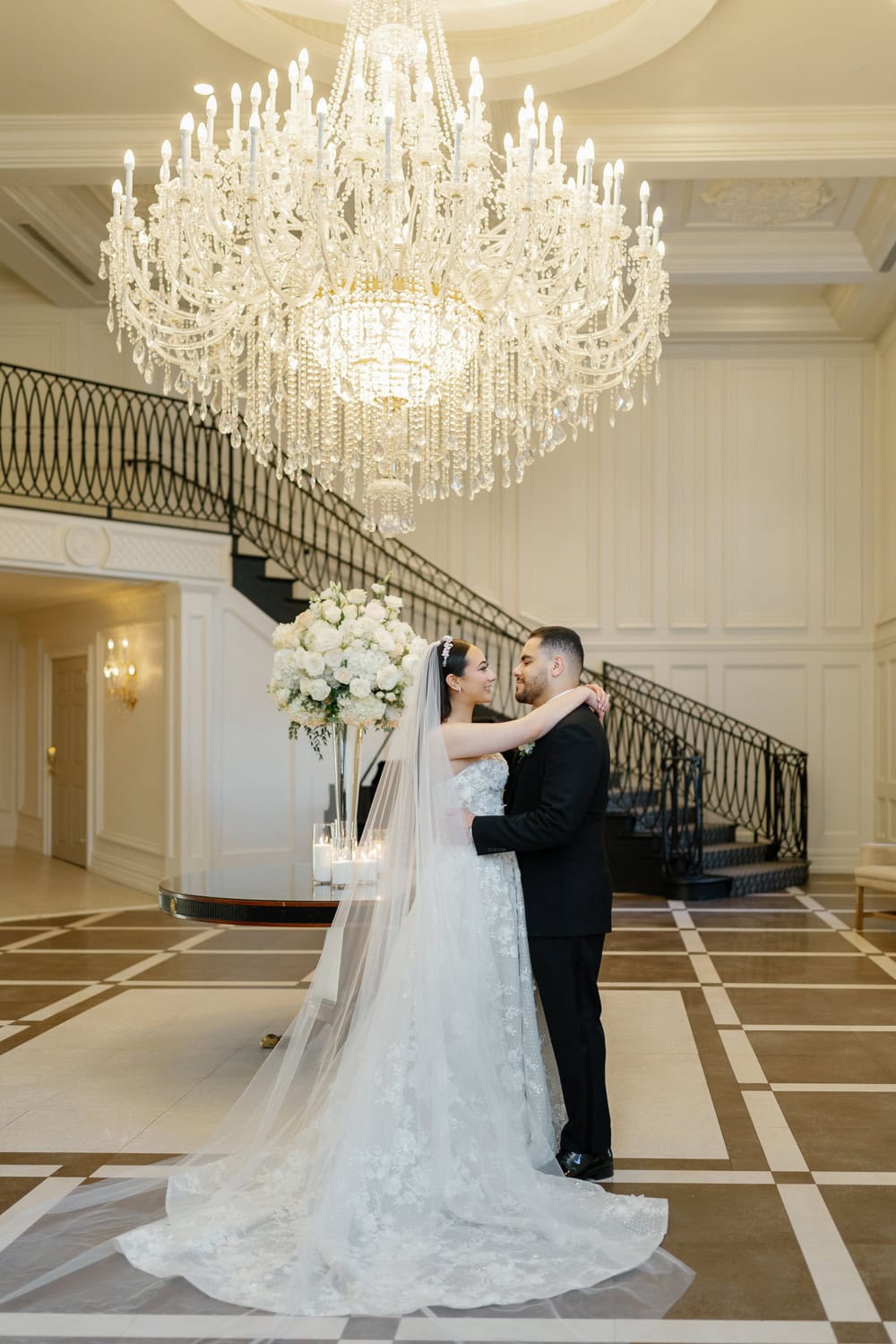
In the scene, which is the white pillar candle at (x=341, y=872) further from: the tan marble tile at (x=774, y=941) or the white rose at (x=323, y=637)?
the tan marble tile at (x=774, y=941)

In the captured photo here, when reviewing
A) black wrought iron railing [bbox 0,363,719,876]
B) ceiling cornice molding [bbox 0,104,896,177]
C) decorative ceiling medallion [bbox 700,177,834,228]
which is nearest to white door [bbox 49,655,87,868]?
black wrought iron railing [bbox 0,363,719,876]

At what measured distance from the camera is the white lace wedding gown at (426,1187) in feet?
9.44

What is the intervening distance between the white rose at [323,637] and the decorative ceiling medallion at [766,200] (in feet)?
20.7

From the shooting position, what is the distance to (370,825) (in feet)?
12.5

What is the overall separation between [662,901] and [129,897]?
14.6ft

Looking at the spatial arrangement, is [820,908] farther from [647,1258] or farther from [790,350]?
[647,1258]

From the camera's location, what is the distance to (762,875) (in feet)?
34.1

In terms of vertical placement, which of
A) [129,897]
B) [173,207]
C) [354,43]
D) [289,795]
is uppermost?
[354,43]

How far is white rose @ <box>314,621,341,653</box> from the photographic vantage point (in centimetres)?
470

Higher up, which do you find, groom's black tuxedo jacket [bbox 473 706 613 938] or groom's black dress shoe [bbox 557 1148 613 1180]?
groom's black tuxedo jacket [bbox 473 706 613 938]

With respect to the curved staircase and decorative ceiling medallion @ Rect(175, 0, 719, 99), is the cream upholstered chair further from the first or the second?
decorative ceiling medallion @ Rect(175, 0, 719, 99)

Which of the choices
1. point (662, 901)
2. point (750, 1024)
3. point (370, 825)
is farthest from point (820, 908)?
point (370, 825)

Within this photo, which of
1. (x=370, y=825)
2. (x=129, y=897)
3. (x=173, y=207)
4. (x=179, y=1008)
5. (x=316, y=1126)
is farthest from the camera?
(x=129, y=897)

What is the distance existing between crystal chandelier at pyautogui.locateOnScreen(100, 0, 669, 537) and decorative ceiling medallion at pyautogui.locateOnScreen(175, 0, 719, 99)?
0.38 m
